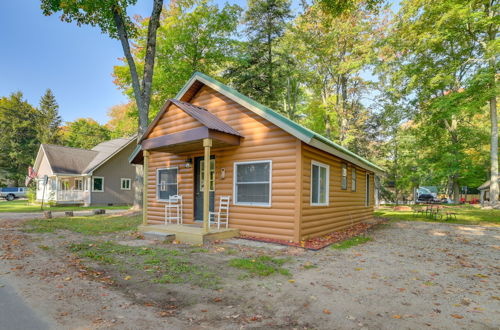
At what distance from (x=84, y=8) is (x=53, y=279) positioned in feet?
45.9

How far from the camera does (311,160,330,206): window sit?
8.46 m

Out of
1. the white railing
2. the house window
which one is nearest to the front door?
the white railing

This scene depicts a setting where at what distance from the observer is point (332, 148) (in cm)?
848

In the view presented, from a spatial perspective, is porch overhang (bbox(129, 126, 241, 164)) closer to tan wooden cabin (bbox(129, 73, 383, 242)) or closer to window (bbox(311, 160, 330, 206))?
tan wooden cabin (bbox(129, 73, 383, 242))

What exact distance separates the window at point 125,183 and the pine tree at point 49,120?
2343cm

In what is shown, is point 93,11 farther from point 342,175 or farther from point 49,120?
point 49,120

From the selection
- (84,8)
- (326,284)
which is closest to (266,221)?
(326,284)

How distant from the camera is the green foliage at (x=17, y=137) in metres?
38.4

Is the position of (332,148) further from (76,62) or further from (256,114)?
(76,62)

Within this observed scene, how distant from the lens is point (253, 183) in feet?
27.4

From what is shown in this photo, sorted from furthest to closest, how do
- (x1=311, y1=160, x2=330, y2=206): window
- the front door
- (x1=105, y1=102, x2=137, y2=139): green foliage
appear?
(x1=105, y1=102, x2=137, y2=139): green foliage → the front door → (x1=311, y1=160, x2=330, y2=206): window

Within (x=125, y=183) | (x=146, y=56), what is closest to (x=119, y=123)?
(x=125, y=183)

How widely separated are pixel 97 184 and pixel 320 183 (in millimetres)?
21626

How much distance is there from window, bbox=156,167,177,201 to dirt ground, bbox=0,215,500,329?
4308 millimetres
